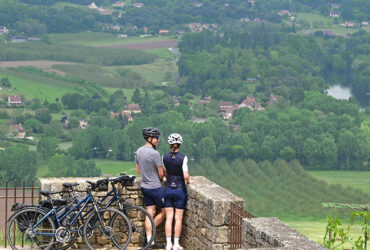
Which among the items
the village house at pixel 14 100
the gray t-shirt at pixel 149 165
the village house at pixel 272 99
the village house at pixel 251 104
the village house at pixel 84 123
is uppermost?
the gray t-shirt at pixel 149 165

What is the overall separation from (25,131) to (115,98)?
95.7 ft

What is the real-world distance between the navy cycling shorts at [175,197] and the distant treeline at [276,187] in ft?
290

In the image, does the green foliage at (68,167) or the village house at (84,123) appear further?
the village house at (84,123)

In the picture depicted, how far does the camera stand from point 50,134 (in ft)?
502

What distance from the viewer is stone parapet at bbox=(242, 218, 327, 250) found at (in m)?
6.44

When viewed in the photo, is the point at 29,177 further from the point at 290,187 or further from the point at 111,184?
the point at 111,184

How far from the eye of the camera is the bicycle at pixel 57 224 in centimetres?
887

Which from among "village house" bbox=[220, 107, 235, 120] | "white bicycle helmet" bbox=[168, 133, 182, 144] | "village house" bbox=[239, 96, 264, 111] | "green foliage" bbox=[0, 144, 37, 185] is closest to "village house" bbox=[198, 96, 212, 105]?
"village house" bbox=[220, 107, 235, 120]

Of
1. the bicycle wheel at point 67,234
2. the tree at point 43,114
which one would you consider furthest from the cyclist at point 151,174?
the tree at point 43,114

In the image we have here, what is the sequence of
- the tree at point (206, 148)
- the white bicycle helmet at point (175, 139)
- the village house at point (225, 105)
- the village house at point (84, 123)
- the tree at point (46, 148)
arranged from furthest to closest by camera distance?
the village house at point (225, 105) < the village house at point (84, 123) < the tree at point (206, 148) < the tree at point (46, 148) < the white bicycle helmet at point (175, 139)

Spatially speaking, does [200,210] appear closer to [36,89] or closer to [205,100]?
[36,89]

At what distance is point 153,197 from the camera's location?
378 inches

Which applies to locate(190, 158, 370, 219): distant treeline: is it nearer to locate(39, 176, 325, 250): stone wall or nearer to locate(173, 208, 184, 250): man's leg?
locate(39, 176, 325, 250): stone wall

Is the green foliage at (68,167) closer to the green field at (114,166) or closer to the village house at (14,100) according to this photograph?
the green field at (114,166)
